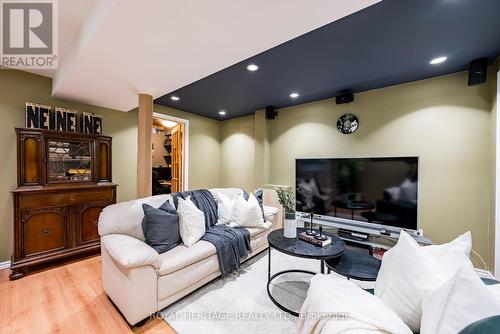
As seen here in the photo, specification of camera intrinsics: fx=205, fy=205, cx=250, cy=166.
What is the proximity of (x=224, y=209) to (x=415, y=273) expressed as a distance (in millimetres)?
2211

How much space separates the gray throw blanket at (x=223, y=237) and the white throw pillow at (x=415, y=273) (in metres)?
1.51

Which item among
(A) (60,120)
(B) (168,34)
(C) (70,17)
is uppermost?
(C) (70,17)

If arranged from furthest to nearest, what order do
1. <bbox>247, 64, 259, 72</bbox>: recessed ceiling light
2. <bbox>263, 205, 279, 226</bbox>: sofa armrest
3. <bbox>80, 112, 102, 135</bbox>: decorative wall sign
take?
<bbox>263, 205, 279, 226</bbox>: sofa armrest
<bbox>80, 112, 102, 135</bbox>: decorative wall sign
<bbox>247, 64, 259, 72</bbox>: recessed ceiling light

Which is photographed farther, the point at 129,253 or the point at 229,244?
the point at 229,244

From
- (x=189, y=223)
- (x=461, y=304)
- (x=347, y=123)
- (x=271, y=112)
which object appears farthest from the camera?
(x=271, y=112)

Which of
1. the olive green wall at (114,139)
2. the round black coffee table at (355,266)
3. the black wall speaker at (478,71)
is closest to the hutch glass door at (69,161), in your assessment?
the olive green wall at (114,139)

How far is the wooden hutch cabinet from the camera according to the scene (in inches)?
90.3

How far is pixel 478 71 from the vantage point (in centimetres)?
228

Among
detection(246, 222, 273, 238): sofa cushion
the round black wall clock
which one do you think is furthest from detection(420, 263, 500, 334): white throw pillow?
the round black wall clock

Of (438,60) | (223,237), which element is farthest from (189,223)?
(438,60)

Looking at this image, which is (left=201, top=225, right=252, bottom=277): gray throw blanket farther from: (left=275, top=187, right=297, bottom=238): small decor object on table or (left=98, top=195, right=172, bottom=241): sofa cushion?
(left=98, top=195, right=172, bottom=241): sofa cushion

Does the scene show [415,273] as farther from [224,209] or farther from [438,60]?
[438,60]

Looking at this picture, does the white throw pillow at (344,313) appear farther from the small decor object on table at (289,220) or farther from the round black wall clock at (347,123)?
the round black wall clock at (347,123)

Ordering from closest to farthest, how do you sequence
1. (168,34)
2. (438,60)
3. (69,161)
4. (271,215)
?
1. (168,34)
2. (438,60)
3. (69,161)
4. (271,215)
